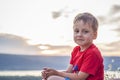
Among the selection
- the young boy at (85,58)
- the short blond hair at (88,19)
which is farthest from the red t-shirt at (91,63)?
the short blond hair at (88,19)

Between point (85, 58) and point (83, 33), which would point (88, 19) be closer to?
point (83, 33)

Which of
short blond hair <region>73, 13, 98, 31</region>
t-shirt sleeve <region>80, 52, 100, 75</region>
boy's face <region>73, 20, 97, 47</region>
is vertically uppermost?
short blond hair <region>73, 13, 98, 31</region>

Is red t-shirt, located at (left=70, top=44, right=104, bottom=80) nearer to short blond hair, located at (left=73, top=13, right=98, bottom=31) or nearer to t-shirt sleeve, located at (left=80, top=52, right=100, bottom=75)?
t-shirt sleeve, located at (left=80, top=52, right=100, bottom=75)

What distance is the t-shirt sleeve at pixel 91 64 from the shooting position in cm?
248

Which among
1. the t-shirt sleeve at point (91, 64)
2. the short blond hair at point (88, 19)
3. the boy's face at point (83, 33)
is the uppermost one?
the short blond hair at point (88, 19)

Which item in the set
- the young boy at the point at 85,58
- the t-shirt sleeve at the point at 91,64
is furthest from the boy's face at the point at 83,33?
the t-shirt sleeve at the point at 91,64

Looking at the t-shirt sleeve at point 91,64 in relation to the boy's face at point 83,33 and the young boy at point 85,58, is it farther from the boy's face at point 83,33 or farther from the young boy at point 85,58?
the boy's face at point 83,33

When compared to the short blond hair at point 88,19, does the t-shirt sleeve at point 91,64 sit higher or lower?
lower

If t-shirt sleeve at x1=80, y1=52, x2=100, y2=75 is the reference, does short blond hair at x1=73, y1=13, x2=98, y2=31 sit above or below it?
above

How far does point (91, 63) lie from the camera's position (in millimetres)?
2486

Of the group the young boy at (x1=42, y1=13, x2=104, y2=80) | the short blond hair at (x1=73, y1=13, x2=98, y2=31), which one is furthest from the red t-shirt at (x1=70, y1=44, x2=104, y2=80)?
the short blond hair at (x1=73, y1=13, x2=98, y2=31)

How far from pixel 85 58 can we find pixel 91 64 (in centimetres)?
7

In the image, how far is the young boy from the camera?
2486 mm

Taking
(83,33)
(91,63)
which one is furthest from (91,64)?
(83,33)
